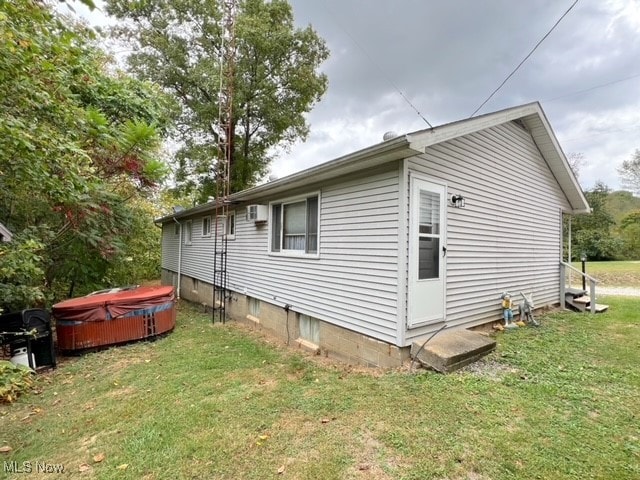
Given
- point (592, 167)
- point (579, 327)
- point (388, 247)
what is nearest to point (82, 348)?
point (388, 247)

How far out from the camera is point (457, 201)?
16.4 feet

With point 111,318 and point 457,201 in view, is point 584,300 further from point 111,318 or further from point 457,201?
point 111,318

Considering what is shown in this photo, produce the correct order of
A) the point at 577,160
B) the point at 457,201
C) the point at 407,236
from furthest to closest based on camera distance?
the point at 577,160
the point at 457,201
the point at 407,236

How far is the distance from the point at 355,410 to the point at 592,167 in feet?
110

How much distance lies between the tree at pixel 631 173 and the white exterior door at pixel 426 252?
107ft

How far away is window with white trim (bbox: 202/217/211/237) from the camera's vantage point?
1040cm

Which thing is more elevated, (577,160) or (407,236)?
(577,160)

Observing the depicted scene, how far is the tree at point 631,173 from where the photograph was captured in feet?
85.7

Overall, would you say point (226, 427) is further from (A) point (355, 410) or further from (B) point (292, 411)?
(A) point (355, 410)

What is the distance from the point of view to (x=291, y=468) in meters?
2.46

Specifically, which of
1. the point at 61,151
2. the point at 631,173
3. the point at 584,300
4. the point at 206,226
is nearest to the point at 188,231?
the point at 206,226

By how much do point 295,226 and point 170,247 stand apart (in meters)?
10.1

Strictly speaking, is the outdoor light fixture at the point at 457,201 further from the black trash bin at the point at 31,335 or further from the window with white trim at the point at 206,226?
the window with white trim at the point at 206,226

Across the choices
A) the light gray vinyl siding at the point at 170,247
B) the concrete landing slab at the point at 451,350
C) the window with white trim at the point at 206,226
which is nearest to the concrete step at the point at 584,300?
the concrete landing slab at the point at 451,350
